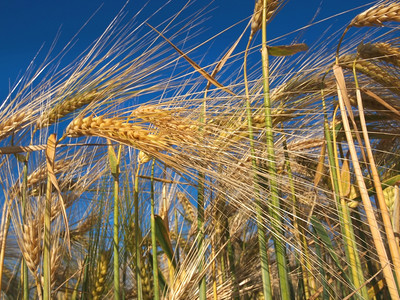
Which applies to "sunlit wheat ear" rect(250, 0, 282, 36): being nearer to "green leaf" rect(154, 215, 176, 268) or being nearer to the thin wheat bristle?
the thin wheat bristle

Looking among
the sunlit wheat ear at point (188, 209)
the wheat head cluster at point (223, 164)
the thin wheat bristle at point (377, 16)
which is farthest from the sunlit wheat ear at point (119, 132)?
the sunlit wheat ear at point (188, 209)

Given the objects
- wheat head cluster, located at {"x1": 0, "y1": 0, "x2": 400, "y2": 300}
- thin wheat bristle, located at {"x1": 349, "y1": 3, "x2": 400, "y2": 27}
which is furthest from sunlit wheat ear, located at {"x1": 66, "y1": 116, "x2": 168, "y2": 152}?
thin wheat bristle, located at {"x1": 349, "y1": 3, "x2": 400, "y2": 27}

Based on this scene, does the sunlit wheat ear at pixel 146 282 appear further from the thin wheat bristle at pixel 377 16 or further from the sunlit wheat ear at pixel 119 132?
the thin wheat bristle at pixel 377 16

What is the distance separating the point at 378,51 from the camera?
1567 mm

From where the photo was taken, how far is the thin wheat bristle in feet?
4.94

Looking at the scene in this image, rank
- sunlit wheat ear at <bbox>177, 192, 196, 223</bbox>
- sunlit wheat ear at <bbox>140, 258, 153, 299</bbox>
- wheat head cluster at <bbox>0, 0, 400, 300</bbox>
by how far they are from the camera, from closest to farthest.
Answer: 1. wheat head cluster at <bbox>0, 0, 400, 300</bbox>
2. sunlit wheat ear at <bbox>140, 258, 153, 299</bbox>
3. sunlit wheat ear at <bbox>177, 192, 196, 223</bbox>

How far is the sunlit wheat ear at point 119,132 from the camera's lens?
45.8 inches

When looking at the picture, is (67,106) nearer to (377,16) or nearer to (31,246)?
(31,246)

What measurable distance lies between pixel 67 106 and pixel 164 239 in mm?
621

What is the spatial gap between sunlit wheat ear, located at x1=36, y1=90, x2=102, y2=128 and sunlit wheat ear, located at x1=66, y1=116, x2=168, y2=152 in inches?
10.6

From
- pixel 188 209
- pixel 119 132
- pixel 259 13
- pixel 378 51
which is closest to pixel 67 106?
pixel 119 132

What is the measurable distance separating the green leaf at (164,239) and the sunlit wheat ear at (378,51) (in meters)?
1.01

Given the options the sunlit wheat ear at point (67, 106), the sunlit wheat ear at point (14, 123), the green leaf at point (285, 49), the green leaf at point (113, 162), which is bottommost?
the green leaf at point (113, 162)

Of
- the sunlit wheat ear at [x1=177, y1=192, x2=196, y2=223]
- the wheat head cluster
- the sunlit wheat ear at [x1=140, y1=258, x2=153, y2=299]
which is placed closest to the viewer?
the wheat head cluster
